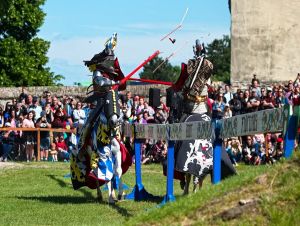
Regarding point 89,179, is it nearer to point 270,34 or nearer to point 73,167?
point 73,167

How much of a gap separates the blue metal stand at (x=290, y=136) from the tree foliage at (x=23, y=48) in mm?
46813

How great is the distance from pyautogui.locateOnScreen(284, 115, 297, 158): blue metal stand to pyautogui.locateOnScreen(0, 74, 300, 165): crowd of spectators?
46.6ft

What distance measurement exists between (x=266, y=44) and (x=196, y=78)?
28.8 metres

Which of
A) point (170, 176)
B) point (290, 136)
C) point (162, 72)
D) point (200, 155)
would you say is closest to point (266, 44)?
point (200, 155)

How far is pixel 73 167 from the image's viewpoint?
1688 cm

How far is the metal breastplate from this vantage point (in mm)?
15461

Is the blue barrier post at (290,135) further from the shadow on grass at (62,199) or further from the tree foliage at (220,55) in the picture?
the tree foliage at (220,55)

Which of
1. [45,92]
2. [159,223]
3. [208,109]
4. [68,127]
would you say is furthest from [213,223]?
[45,92]

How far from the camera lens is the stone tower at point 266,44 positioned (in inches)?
1727

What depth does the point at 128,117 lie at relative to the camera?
78.3 feet

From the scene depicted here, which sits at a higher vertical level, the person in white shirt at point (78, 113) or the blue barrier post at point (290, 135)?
the person in white shirt at point (78, 113)

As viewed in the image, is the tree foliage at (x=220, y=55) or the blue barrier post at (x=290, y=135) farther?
the tree foliage at (x=220, y=55)

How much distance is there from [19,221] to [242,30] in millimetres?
31726

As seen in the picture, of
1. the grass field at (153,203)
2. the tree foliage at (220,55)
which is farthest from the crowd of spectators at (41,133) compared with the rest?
the tree foliage at (220,55)
